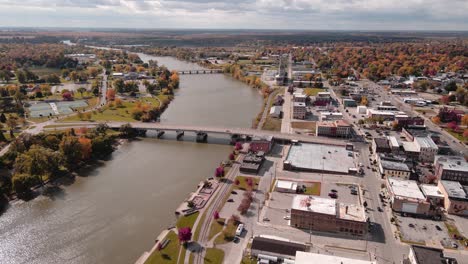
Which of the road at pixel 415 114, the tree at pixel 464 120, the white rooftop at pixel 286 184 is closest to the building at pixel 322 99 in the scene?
the road at pixel 415 114

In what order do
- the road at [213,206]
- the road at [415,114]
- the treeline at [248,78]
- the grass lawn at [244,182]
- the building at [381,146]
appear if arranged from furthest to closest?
the treeline at [248,78] < the road at [415,114] < the building at [381,146] < the grass lawn at [244,182] < the road at [213,206]

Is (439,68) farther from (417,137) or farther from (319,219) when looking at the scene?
(319,219)

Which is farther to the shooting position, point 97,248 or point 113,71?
point 113,71

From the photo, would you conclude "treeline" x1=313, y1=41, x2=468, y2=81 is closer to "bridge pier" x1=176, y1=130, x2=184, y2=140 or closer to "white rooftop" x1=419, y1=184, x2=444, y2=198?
"bridge pier" x1=176, y1=130, x2=184, y2=140

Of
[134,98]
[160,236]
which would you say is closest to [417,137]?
[160,236]

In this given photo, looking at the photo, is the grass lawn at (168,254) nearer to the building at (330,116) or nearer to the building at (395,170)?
the building at (395,170)

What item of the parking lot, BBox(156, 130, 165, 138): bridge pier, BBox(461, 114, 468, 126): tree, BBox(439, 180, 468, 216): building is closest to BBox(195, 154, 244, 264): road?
the parking lot
